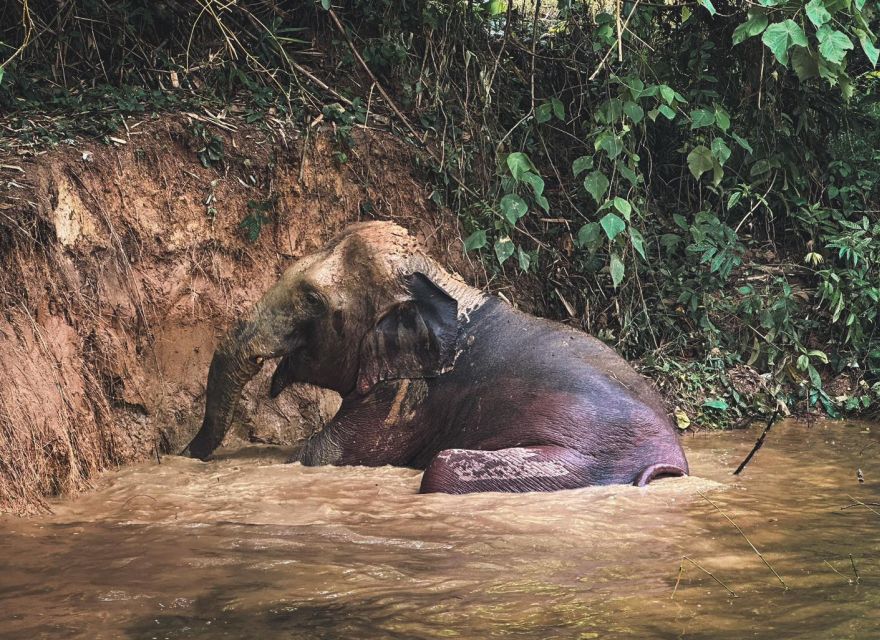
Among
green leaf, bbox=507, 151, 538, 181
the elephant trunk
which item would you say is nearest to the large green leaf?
green leaf, bbox=507, 151, 538, 181

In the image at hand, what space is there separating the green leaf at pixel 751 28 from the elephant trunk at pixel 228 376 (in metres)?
3.64

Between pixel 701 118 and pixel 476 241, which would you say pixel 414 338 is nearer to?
pixel 476 241

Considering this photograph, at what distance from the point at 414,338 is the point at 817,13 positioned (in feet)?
10.5

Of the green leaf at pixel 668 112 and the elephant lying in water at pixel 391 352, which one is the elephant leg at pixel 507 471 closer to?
the elephant lying in water at pixel 391 352

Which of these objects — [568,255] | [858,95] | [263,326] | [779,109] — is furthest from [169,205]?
[858,95]

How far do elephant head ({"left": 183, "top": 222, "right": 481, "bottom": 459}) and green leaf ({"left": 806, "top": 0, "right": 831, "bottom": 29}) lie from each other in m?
2.82

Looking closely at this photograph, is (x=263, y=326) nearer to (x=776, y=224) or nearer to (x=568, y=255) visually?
(x=568, y=255)

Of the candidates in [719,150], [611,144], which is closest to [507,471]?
[611,144]

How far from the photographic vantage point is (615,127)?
26.0ft

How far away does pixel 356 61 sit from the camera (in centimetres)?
817

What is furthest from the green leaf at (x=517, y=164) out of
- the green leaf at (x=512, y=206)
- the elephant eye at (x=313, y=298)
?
the elephant eye at (x=313, y=298)

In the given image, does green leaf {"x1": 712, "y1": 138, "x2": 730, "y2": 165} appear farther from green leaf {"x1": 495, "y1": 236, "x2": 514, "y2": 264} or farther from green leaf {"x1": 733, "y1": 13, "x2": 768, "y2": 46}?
green leaf {"x1": 495, "y1": 236, "x2": 514, "y2": 264}

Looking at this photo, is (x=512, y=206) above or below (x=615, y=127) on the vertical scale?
below

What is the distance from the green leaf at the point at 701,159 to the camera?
758 cm
